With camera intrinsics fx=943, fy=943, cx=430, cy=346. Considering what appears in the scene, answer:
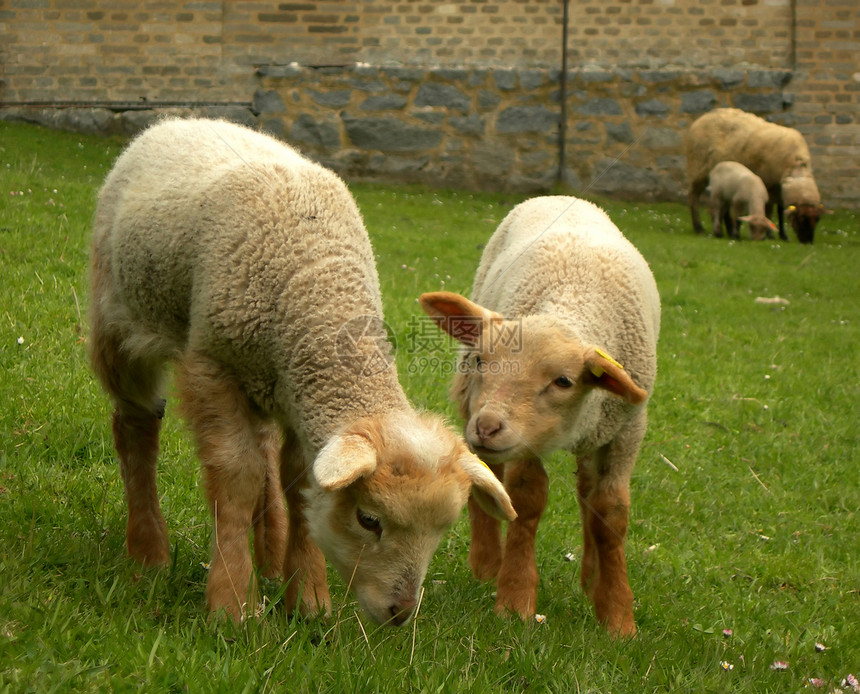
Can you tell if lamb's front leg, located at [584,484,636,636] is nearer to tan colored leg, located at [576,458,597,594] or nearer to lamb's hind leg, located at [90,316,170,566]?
tan colored leg, located at [576,458,597,594]

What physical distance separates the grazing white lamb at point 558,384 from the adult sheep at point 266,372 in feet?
2.04

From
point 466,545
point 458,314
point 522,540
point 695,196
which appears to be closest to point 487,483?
point 522,540

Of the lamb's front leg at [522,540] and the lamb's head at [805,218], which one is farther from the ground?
the lamb's head at [805,218]

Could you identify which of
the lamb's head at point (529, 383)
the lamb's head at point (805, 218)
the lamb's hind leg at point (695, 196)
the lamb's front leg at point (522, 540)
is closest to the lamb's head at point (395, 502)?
the lamb's head at point (529, 383)

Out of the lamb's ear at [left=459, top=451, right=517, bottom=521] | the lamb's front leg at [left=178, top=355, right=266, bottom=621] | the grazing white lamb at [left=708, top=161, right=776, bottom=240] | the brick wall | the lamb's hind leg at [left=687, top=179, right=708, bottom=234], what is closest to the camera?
the lamb's ear at [left=459, top=451, right=517, bottom=521]

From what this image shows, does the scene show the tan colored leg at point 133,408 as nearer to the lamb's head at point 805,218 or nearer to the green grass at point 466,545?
the green grass at point 466,545

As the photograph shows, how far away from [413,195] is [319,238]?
1288cm

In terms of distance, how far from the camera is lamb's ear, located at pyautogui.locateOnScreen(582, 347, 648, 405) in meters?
3.63

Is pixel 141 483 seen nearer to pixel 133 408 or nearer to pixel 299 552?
pixel 133 408

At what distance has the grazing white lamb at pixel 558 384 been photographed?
3.68 meters

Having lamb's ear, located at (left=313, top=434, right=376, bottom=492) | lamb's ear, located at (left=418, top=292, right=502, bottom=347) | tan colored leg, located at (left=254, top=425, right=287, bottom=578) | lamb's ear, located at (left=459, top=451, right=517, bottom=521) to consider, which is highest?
lamb's ear, located at (left=418, top=292, right=502, bottom=347)

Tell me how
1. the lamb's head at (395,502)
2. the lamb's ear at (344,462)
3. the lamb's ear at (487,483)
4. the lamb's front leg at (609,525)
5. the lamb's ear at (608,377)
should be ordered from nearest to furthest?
the lamb's ear at (344,462), the lamb's head at (395,502), the lamb's ear at (487,483), the lamb's ear at (608,377), the lamb's front leg at (609,525)

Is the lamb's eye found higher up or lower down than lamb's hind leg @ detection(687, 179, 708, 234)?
lower down

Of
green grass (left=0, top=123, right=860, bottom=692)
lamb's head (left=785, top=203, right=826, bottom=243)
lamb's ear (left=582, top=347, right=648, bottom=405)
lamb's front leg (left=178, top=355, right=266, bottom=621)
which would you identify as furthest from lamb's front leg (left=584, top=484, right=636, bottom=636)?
lamb's head (left=785, top=203, right=826, bottom=243)
